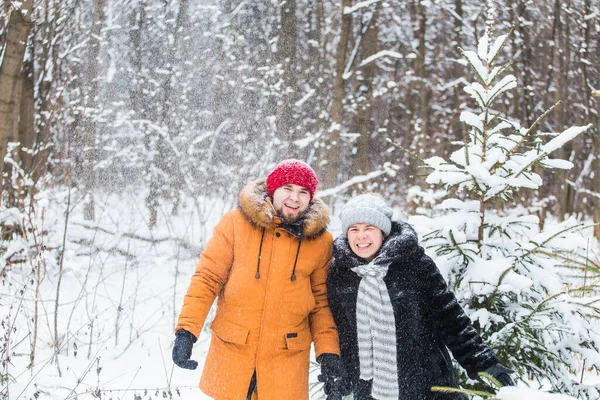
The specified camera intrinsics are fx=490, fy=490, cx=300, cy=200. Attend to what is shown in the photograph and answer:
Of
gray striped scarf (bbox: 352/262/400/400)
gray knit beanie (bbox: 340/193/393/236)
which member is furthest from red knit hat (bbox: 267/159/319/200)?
gray striped scarf (bbox: 352/262/400/400)

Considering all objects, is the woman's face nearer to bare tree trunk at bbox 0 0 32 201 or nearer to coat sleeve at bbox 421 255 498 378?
coat sleeve at bbox 421 255 498 378

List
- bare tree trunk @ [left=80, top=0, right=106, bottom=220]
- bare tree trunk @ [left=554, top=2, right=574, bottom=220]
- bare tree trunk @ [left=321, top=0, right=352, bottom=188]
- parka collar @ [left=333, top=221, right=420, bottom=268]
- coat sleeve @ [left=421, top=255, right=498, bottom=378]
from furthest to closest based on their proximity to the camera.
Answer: bare tree trunk @ [left=554, top=2, right=574, bottom=220]
bare tree trunk @ [left=321, top=0, right=352, bottom=188]
bare tree trunk @ [left=80, top=0, right=106, bottom=220]
parka collar @ [left=333, top=221, right=420, bottom=268]
coat sleeve @ [left=421, top=255, right=498, bottom=378]

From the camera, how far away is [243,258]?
251cm

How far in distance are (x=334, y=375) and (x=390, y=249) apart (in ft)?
2.26

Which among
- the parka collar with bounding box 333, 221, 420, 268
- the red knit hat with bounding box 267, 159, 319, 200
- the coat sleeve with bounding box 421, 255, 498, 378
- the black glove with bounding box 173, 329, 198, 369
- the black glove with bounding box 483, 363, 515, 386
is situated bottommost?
the black glove with bounding box 173, 329, 198, 369

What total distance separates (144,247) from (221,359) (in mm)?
6915

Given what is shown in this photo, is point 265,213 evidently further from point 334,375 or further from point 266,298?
point 334,375

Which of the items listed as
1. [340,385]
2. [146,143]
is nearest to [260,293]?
[340,385]

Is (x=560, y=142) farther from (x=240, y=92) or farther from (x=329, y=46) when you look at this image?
(x=329, y=46)

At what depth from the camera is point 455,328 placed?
2266mm

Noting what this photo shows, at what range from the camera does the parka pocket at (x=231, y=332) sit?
2.43m

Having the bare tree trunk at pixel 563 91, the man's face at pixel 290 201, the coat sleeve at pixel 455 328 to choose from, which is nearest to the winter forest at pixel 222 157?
the bare tree trunk at pixel 563 91

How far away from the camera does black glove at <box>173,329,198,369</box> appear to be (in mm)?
2277

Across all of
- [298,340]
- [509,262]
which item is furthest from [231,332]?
[509,262]
